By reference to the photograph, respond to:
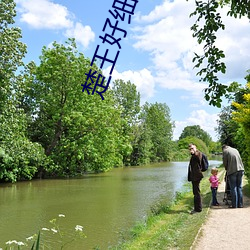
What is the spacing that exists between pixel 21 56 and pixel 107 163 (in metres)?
13.0

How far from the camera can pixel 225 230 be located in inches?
293

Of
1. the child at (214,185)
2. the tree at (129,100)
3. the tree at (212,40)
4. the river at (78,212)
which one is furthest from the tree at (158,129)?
the tree at (212,40)

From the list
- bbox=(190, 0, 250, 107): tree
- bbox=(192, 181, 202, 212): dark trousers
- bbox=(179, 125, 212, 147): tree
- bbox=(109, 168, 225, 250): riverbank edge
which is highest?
bbox=(179, 125, 212, 147): tree

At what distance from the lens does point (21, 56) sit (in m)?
20.2

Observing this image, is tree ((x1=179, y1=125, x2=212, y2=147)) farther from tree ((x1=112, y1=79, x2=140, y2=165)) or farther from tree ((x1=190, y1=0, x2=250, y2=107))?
tree ((x1=190, y1=0, x2=250, y2=107))

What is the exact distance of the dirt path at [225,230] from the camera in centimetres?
638

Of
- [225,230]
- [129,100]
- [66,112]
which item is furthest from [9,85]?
[129,100]

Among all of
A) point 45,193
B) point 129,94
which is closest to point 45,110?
point 45,193

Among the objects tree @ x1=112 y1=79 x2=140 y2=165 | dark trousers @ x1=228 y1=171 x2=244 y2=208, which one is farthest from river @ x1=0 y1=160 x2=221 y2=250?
tree @ x1=112 y1=79 x2=140 y2=165

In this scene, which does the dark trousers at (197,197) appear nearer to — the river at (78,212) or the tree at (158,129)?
the river at (78,212)

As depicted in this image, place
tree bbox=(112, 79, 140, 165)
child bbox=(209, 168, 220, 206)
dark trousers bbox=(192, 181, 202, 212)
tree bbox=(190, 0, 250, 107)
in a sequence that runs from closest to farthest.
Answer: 1. tree bbox=(190, 0, 250, 107)
2. dark trousers bbox=(192, 181, 202, 212)
3. child bbox=(209, 168, 220, 206)
4. tree bbox=(112, 79, 140, 165)

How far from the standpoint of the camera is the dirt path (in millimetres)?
6379

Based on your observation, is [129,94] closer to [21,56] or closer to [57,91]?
[57,91]

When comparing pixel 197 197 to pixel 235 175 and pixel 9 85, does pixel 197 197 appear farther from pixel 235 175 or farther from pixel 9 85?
pixel 9 85
